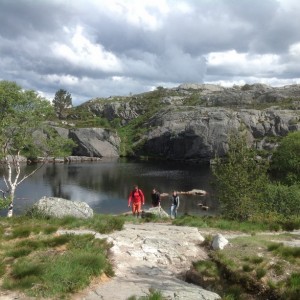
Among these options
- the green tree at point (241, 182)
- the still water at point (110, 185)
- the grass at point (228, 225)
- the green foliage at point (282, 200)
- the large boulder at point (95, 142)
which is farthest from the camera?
the large boulder at point (95, 142)

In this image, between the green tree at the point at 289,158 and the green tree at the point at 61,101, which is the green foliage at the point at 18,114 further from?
the green tree at the point at 61,101

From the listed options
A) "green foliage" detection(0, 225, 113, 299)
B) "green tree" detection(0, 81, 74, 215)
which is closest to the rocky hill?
"green tree" detection(0, 81, 74, 215)

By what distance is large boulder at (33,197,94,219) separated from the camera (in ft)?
79.0

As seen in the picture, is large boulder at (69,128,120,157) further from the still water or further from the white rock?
the white rock

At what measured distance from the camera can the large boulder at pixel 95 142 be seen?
145 m

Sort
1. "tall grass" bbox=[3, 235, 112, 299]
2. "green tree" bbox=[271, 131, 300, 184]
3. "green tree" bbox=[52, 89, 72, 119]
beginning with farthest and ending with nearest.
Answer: "green tree" bbox=[52, 89, 72, 119] < "green tree" bbox=[271, 131, 300, 184] < "tall grass" bbox=[3, 235, 112, 299]

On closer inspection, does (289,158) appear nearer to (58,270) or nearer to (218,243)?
(218,243)

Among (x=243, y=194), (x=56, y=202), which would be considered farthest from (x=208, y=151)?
(x=56, y=202)

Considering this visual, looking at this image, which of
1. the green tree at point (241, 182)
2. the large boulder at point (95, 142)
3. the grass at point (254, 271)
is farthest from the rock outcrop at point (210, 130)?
the grass at point (254, 271)

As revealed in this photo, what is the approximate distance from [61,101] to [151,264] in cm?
18465

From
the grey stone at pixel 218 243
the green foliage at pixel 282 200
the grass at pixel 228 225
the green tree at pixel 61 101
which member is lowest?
the green foliage at pixel 282 200

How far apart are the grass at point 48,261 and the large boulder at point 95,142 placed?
126443 mm

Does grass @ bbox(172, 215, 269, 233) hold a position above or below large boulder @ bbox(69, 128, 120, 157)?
below

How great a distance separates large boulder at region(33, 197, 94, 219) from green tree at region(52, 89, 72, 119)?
17055 cm
